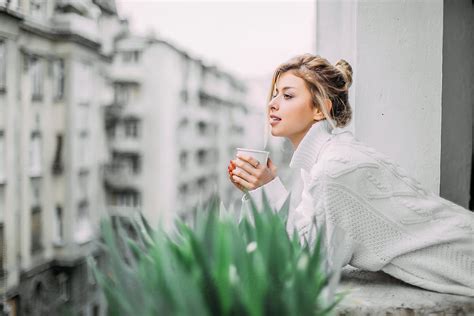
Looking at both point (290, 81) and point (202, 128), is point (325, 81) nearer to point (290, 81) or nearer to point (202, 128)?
point (290, 81)

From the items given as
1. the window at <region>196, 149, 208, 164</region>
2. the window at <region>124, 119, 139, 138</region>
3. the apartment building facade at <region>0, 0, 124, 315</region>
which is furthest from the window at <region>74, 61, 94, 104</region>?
the window at <region>196, 149, 208, 164</region>

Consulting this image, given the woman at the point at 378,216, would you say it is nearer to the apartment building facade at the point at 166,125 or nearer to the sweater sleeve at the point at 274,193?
the sweater sleeve at the point at 274,193

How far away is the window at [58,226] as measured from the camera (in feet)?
7.23

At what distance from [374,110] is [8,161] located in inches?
42.9

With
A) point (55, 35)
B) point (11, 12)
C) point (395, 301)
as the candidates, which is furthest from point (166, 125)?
point (395, 301)

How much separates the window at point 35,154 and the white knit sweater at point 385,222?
1304 mm

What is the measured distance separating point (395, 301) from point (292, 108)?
0.37 m

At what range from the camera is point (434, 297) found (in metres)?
0.82

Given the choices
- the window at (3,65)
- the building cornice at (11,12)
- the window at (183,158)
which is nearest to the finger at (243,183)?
the building cornice at (11,12)

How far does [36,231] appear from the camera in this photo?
190 cm

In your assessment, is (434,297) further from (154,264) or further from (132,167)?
(132,167)

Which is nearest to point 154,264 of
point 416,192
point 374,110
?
point 416,192

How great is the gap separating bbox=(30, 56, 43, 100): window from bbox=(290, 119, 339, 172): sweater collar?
49.6 inches

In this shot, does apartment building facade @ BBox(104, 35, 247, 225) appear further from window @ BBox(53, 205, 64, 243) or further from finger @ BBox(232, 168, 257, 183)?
finger @ BBox(232, 168, 257, 183)
